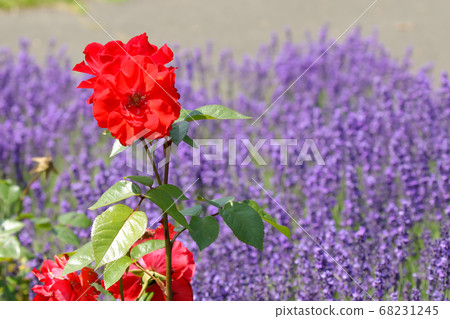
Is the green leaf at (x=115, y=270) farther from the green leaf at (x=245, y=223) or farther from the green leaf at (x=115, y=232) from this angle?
the green leaf at (x=245, y=223)

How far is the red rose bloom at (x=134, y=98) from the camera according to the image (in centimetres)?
130

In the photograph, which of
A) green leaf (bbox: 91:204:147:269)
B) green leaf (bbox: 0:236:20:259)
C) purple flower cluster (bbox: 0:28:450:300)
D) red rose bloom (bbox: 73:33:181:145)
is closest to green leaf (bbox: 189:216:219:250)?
green leaf (bbox: 91:204:147:269)

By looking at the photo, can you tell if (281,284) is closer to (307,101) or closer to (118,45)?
(118,45)

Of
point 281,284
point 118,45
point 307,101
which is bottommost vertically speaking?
point 281,284

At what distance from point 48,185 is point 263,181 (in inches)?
49.8

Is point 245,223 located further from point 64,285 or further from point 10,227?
point 10,227

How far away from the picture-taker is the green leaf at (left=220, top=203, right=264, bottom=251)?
4.55 feet

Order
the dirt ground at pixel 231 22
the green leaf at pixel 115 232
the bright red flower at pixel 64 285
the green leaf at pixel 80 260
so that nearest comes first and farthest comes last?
the green leaf at pixel 115 232, the green leaf at pixel 80 260, the bright red flower at pixel 64 285, the dirt ground at pixel 231 22

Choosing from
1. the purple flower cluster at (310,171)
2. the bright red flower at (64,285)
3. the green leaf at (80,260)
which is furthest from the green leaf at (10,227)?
the green leaf at (80,260)

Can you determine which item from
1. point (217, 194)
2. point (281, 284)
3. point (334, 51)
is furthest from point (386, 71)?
point (281, 284)

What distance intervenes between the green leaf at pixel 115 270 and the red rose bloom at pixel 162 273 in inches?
6.5

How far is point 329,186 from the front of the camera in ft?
9.93

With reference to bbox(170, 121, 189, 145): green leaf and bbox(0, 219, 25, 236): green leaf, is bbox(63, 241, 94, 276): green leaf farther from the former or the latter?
bbox(0, 219, 25, 236): green leaf

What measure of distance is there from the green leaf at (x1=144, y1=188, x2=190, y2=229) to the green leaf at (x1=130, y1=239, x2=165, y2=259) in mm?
141
